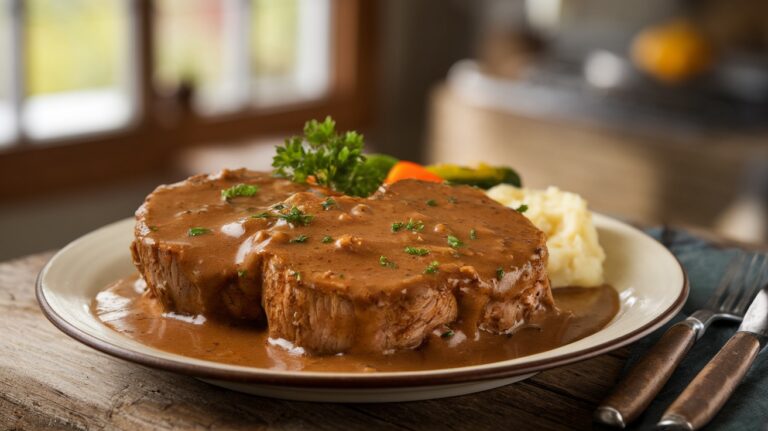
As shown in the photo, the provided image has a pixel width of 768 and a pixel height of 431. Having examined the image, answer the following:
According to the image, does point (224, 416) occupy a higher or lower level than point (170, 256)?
lower

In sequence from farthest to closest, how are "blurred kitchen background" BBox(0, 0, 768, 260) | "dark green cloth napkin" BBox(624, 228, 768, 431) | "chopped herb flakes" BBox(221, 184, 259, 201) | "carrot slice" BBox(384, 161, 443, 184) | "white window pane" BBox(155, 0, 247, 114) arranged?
"white window pane" BBox(155, 0, 247, 114) < "blurred kitchen background" BBox(0, 0, 768, 260) < "carrot slice" BBox(384, 161, 443, 184) < "chopped herb flakes" BBox(221, 184, 259, 201) < "dark green cloth napkin" BBox(624, 228, 768, 431)

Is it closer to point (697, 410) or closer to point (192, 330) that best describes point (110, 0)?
point (192, 330)

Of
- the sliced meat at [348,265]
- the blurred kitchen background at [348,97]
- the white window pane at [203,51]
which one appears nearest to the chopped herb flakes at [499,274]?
the sliced meat at [348,265]

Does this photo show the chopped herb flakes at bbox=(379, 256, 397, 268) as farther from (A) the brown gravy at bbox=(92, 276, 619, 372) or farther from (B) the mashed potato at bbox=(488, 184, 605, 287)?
(B) the mashed potato at bbox=(488, 184, 605, 287)

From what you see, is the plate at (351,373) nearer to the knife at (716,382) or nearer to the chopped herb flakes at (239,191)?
the knife at (716,382)

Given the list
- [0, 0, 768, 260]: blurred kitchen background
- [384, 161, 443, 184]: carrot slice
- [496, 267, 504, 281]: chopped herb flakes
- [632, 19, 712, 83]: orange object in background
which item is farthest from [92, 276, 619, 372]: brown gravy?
[632, 19, 712, 83]: orange object in background

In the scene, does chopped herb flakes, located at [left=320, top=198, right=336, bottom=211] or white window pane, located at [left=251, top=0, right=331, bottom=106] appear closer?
chopped herb flakes, located at [left=320, top=198, right=336, bottom=211]

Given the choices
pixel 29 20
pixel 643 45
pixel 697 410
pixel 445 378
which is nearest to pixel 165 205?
pixel 445 378

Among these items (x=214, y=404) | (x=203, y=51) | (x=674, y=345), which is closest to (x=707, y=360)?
(x=674, y=345)
